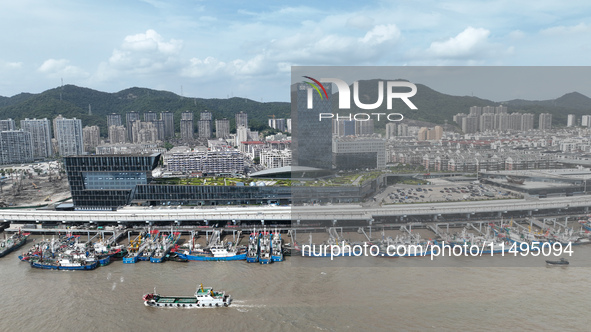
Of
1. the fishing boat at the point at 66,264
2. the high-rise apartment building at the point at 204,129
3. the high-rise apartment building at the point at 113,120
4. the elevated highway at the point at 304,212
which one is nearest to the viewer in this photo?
the fishing boat at the point at 66,264

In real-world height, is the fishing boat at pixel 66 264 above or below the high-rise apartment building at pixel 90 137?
below

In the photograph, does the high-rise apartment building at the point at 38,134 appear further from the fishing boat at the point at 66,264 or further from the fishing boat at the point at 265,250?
the fishing boat at the point at 265,250

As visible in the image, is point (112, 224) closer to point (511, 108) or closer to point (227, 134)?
point (511, 108)

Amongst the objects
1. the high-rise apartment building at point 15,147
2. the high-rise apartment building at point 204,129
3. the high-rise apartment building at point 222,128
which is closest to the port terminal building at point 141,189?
the high-rise apartment building at point 15,147

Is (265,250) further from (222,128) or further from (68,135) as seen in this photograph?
(222,128)

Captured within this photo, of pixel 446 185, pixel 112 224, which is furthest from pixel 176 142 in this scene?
pixel 446 185

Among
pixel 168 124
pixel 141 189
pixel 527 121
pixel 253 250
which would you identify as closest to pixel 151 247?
pixel 253 250
